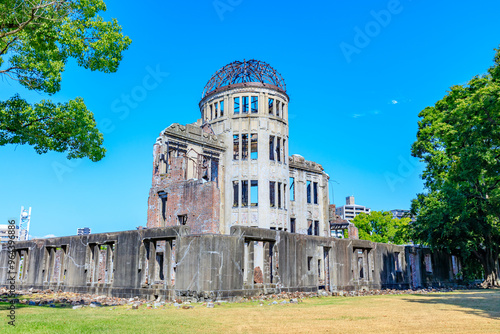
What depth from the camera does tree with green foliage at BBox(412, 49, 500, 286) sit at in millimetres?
18219

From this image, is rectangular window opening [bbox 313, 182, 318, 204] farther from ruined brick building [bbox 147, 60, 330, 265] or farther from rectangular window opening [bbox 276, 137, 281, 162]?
rectangular window opening [bbox 276, 137, 281, 162]

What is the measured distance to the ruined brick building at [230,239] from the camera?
56.1 feet

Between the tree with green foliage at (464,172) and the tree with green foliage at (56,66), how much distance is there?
15033mm

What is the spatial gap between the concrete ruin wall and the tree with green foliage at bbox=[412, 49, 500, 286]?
11.5 ft

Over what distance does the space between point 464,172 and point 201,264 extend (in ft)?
40.9

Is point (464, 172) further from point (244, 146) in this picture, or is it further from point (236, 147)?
point (236, 147)

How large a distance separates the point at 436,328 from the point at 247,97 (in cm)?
2649

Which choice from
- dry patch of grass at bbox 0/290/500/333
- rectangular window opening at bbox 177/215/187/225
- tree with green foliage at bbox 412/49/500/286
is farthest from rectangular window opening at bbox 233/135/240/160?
dry patch of grass at bbox 0/290/500/333

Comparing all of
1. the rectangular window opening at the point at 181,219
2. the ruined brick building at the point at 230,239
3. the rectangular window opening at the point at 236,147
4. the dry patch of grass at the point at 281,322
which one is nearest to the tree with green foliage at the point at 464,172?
the ruined brick building at the point at 230,239

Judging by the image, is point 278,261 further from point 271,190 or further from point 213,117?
point 213,117

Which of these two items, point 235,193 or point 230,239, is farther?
point 235,193

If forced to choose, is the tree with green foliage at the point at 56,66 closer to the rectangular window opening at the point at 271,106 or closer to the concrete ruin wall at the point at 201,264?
the concrete ruin wall at the point at 201,264

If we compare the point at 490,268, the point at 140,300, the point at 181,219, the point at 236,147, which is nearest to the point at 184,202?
the point at 181,219

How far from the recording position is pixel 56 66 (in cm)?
1309
